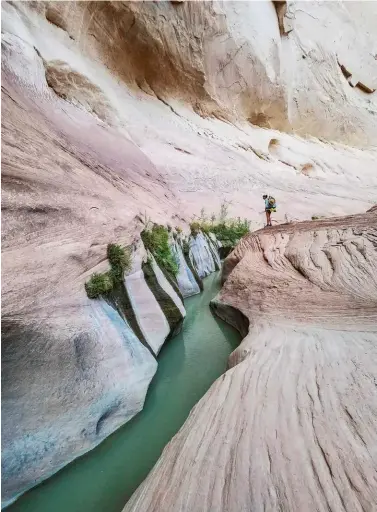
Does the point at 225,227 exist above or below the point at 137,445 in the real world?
above

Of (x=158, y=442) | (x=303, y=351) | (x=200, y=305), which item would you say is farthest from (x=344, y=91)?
(x=158, y=442)

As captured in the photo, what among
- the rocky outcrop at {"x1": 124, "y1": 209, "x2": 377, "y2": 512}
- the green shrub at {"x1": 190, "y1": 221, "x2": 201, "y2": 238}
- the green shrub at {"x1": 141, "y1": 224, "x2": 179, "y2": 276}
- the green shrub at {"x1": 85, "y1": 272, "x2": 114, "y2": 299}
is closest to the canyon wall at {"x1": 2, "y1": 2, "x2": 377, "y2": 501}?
the green shrub at {"x1": 85, "y1": 272, "x2": 114, "y2": 299}

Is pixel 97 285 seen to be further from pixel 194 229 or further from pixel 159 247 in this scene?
pixel 194 229

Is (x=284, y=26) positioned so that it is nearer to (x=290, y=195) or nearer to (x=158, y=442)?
(x=290, y=195)

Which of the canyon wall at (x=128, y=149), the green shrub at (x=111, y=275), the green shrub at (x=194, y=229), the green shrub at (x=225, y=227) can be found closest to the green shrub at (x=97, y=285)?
the green shrub at (x=111, y=275)

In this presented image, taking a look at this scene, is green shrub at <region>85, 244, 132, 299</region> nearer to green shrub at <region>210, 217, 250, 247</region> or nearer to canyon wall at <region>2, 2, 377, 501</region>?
canyon wall at <region>2, 2, 377, 501</region>

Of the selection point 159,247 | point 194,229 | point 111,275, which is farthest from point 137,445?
point 194,229
